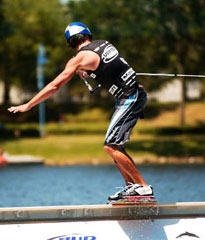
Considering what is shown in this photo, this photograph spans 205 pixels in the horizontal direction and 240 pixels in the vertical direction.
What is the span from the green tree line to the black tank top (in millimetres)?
32749

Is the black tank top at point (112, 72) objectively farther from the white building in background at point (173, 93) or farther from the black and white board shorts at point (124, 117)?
the white building in background at point (173, 93)

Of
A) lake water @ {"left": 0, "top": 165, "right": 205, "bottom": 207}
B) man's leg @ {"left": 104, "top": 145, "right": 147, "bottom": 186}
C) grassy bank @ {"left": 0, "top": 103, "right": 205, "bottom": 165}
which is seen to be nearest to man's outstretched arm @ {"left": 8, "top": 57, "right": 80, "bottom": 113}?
man's leg @ {"left": 104, "top": 145, "right": 147, "bottom": 186}

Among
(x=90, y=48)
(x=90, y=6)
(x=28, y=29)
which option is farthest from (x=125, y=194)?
(x=28, y=29)

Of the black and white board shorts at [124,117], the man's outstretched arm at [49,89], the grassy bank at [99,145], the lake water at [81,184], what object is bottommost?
the grassy bank at [99,145]

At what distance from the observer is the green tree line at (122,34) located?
143ft

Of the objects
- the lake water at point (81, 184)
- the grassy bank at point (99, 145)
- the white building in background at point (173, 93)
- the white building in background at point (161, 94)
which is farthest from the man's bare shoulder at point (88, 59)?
the white building in background at point (173, 93)

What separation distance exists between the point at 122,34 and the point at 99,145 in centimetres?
905

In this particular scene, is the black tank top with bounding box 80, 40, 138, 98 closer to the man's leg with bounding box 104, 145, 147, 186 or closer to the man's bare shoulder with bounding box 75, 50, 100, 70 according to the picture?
the man's bare shoulder with bounding box 75, 50, 100, 70

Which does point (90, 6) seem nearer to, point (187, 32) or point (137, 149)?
point (187, 32)

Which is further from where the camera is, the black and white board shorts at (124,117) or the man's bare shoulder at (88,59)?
the black and white board shorts at (124,117)

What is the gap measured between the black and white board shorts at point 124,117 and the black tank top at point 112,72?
0.11m

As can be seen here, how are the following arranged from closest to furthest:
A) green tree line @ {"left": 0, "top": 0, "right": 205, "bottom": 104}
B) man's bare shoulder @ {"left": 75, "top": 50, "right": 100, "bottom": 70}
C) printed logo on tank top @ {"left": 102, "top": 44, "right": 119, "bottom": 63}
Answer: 1. man's bare shoulder @ {"left": 75, "top": 50, "right": 100, "bottom": 70}
2. printed logo on tank top @ {"left": 102, "top": 44, "right": 119, "bottom": 63}
3. green tree line @ {"left": 0, "top": 0, "right": 205, "bottom": 104}

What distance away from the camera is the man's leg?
33.4 feet

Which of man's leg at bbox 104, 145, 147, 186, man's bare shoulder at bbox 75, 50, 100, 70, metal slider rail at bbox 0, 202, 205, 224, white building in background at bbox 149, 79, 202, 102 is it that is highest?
man's bare shoulder at bbox 75, 50, 100, 70
